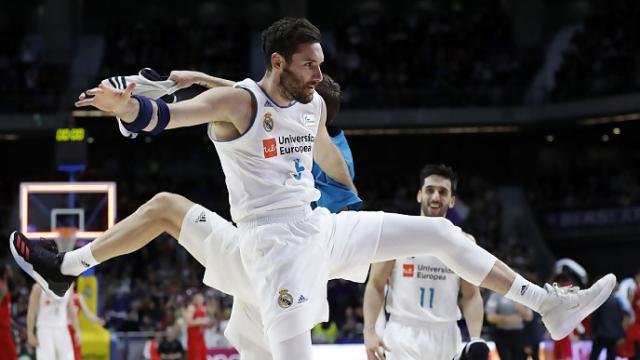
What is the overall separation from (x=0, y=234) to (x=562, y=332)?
69.5 feet

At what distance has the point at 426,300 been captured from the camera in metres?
7.45

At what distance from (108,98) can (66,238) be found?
9694 millimetres

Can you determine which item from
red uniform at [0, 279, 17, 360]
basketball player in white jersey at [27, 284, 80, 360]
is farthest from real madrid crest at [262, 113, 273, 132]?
red uniform at [0, 279, 17, 360]

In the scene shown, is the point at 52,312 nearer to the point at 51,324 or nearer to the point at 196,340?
the point at 51,324

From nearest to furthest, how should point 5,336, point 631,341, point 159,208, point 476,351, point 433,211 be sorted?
point 159,208 < point 476,351 < point 433,211 < point 5,336 < point 631,341

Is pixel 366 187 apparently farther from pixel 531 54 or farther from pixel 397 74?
pixel 531 54

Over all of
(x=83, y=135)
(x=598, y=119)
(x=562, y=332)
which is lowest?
(x=562, y=332)

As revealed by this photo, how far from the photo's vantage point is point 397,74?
27.4m

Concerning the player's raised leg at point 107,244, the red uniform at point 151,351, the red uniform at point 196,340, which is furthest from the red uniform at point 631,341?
the player's raised leg at point 107,244

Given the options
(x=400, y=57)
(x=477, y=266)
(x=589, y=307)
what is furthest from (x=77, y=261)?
(x=400, y=57)

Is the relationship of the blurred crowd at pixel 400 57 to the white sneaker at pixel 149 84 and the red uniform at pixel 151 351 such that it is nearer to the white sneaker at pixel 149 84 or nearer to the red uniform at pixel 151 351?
the red uniform at pixel 151 351

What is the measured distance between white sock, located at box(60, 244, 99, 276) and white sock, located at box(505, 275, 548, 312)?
7.92ft

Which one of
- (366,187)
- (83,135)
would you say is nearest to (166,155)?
(366,187)

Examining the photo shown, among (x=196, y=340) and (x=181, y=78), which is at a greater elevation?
(x=181, y=78)
